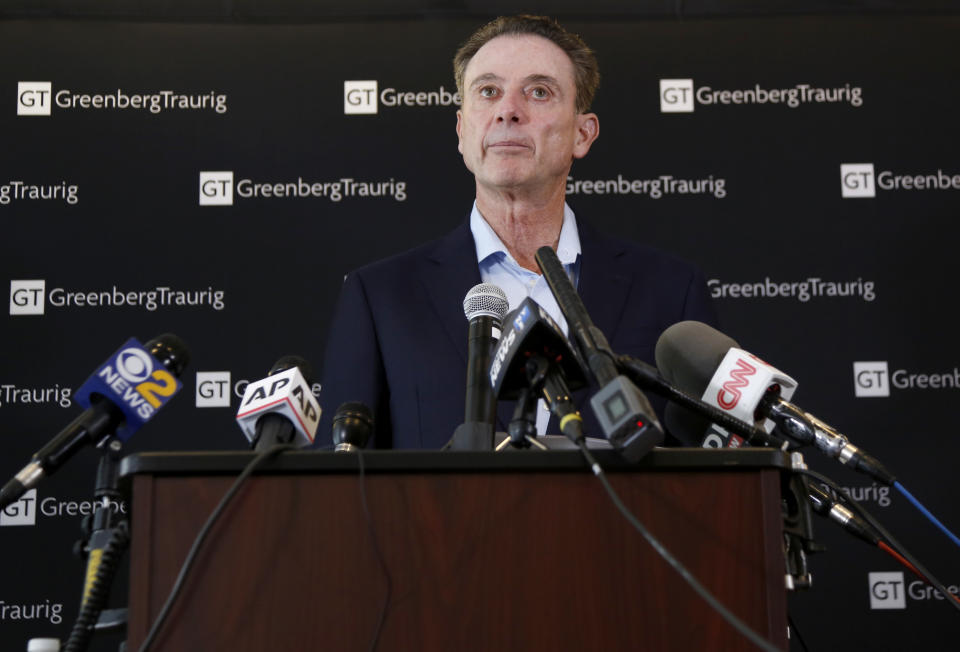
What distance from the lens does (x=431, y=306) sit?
2.72m

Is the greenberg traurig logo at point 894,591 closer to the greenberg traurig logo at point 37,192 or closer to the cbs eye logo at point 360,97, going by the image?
the cbs eye logo at point 360,97

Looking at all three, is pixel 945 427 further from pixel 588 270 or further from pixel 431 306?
pixel 431 306

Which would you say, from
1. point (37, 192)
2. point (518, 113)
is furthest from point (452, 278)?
point (37, 192)

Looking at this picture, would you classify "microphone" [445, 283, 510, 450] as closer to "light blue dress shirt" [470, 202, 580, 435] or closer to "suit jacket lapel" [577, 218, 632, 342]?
"suit jacket lapel" [577, 218, 632, 342]

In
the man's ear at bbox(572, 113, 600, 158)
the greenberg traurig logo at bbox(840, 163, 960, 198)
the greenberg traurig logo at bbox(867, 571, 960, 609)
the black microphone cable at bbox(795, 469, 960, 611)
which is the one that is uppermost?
the man's ear at bbox(572, 113, 600, 158)

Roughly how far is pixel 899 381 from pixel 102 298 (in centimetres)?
260

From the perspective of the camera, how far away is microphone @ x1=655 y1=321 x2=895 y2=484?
1478 millimetres

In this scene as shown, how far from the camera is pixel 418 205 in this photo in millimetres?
A: 3586

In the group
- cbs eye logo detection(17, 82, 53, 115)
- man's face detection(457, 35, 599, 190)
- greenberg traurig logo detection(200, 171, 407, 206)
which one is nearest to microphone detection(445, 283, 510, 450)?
man's face detection(457, 35, 599, 190)

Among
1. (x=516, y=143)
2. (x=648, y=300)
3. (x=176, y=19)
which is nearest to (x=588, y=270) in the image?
(x=648, y=300)

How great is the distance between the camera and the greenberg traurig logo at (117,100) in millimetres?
3623

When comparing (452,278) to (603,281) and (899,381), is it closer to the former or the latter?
(603,281)

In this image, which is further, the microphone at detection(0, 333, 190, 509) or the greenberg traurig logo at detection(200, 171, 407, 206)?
the greenberg traurig logo at detection(200, 171, 407, 206)

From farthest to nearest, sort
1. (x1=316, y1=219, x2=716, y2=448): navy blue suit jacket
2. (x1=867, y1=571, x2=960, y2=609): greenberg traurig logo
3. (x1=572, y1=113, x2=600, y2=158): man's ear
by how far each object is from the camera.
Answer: (x1=867, y1=571, x2=960, y2=609): greenberg traurig logo → (x1=572, y1=113, x2=600, y2=158): man's ear → (x1=316, y1=219, x2=716, y2=448): navy blue suit jacket
